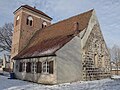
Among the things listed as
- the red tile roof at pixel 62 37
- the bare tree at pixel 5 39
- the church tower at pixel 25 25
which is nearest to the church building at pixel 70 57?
the red tile roof at pixel 62 37

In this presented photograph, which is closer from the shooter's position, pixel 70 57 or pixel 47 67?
pixel 47 67

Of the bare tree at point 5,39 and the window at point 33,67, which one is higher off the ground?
the bare tree at point 5,39

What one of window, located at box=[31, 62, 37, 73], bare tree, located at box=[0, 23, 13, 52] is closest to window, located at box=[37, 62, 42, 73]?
window, located at box=[31, 62, 37, 73]

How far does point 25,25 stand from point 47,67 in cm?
1306

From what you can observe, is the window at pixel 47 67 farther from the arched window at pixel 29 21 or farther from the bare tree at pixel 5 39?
the bare tree at pixel 5 39

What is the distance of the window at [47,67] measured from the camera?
14.4m

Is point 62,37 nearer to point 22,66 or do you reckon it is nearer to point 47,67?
point 47,67

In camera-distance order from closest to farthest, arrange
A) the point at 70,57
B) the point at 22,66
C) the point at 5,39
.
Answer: the point at 70,57
the point at 22,66
the point at 5,39

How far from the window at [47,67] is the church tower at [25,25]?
9.66 m

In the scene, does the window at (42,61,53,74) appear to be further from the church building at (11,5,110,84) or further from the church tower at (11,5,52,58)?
the church tower at (11,5,52,58)

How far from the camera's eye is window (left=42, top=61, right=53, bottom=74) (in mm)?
14359

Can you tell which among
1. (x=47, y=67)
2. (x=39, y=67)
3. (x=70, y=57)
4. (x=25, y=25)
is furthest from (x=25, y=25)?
→ (x=70, y=57)

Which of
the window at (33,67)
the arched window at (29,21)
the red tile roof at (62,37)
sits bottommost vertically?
the window at (33,67)

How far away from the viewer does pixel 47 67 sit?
49.1 feet
